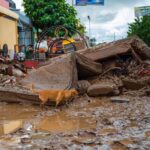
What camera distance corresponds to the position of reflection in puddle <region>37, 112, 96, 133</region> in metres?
6.75

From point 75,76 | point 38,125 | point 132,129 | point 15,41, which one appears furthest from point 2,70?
point 15,41

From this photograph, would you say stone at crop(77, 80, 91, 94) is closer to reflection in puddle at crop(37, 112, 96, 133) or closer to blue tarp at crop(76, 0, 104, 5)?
reflection in puddle at crop(37, 112, 96, 133)

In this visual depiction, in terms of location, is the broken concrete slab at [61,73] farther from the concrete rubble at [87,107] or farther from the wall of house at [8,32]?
the wall of house at [8,32]

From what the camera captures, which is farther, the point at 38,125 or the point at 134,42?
the point at 134,42

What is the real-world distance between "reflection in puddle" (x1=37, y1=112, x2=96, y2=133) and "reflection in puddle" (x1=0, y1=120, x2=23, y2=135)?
1.10 feet

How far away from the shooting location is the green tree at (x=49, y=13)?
3275cm

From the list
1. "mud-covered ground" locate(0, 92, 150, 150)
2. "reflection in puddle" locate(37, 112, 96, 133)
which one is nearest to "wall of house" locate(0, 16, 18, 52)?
"mud-covered ground" locate(0, 92, 150, 150)

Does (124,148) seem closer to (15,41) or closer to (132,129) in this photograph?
(132,129)

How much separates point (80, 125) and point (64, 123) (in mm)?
343

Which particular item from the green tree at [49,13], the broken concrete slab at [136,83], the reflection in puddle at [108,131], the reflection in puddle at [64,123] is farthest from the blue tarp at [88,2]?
the reflection in puddle at [108,131]

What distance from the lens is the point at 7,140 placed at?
5.79 meters

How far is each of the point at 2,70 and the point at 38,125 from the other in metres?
7.27

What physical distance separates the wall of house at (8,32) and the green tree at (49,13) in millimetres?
6147

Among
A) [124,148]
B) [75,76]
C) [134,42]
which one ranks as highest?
[134,42]
